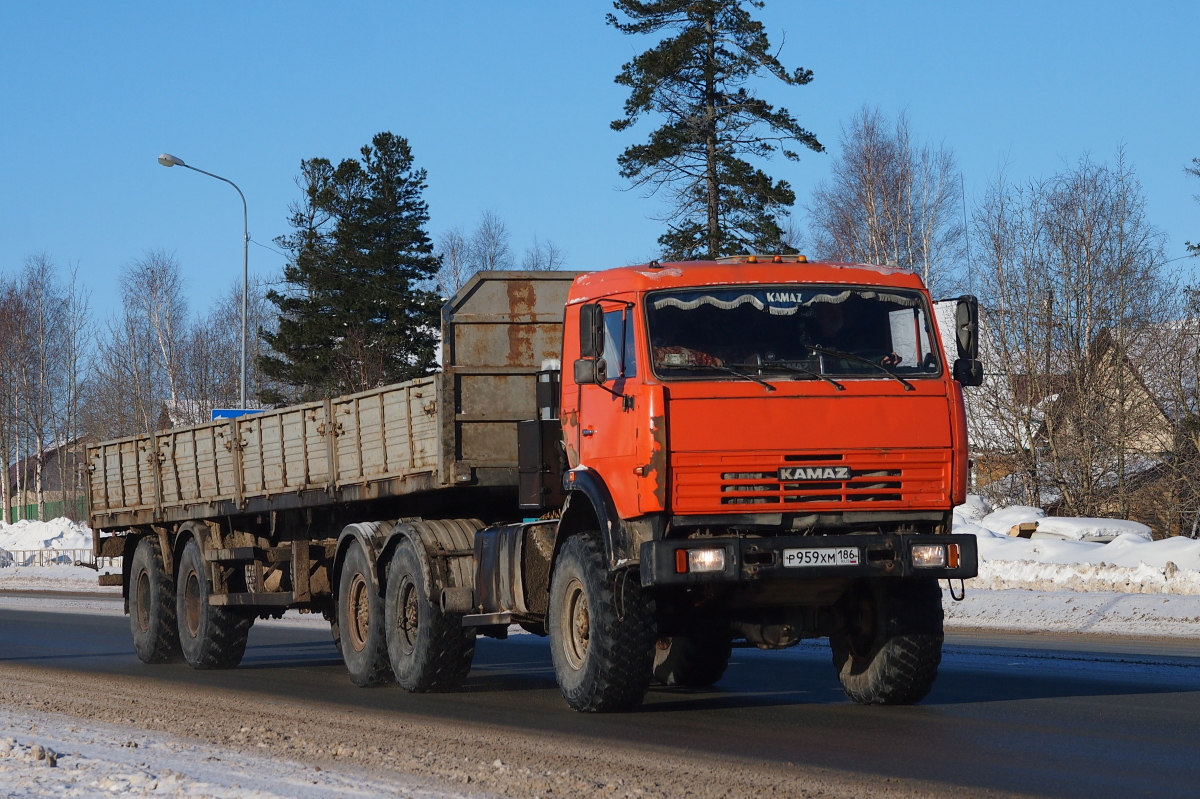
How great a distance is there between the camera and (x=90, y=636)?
2134 centimetres

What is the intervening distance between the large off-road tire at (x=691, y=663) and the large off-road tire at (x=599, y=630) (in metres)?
1.96

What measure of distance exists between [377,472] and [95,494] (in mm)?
7689

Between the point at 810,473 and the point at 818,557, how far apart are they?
1.68 feet

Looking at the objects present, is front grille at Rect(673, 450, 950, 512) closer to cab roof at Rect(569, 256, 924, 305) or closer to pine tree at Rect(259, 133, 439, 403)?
cab roof at Rect(569, 256, 924, 305)

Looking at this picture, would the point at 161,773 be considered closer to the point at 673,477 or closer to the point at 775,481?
the point at 673,477

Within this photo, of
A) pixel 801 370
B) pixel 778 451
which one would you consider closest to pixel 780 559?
pixel 778 451

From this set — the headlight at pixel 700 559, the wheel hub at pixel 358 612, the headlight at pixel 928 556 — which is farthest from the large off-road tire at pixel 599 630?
the wheel hub at pixel 358 612

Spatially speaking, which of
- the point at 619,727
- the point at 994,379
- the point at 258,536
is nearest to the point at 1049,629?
the point at 258,536

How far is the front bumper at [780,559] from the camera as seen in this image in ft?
30.2

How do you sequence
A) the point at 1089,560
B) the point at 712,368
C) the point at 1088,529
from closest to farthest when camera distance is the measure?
the point at 712,368 < the point at 1089,560 < the point at 1088,529

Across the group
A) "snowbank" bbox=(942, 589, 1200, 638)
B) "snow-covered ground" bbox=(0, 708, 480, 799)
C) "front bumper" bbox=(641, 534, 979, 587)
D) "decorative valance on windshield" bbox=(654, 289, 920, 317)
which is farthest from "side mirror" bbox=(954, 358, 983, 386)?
"snowbank" bbox=(942, 589, 1200, 638)

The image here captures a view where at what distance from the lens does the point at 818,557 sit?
30.5 ft

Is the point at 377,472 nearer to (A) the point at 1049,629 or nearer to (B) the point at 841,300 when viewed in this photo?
(B) the point at 841,300

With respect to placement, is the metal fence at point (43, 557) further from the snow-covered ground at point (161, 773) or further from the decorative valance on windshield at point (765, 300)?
the decorative valance on windshield at point (765, 300)
